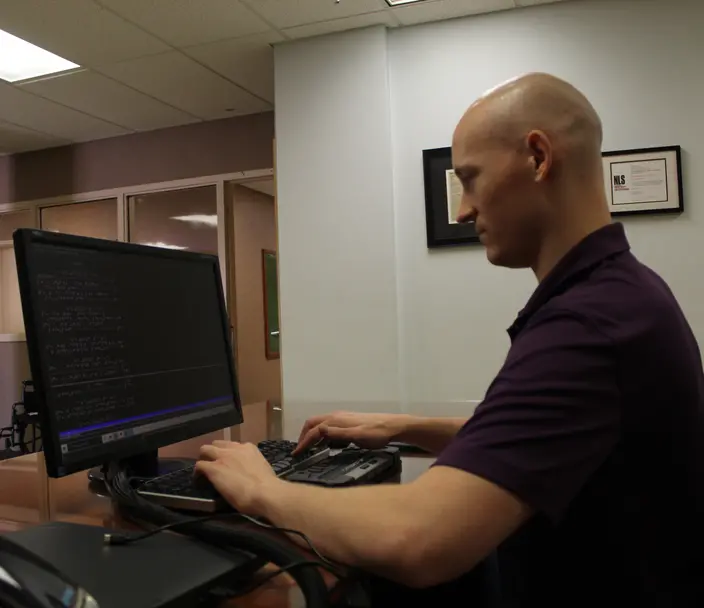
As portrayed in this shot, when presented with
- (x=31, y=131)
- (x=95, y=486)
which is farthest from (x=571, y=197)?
(x=31, y=131)

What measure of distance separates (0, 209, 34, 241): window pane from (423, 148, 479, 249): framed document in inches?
146

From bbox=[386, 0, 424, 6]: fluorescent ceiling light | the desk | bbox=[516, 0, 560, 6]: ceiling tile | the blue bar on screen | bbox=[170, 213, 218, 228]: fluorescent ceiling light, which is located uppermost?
bbox=[386, 0, 424, 6]: fluorescent ceiling light

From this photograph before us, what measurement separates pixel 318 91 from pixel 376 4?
0.55m

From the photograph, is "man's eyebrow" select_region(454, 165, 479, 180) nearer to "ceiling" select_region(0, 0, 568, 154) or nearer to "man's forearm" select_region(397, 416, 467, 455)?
"man's forearm" select_region(397, 416, 467, 455)

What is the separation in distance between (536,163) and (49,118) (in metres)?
4.60

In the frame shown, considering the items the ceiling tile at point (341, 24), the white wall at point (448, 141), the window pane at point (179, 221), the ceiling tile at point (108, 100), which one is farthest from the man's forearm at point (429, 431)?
the window pane at point (179, 221)

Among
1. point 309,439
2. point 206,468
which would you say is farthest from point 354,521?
point 309,439

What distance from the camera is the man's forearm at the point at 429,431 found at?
1280 mm

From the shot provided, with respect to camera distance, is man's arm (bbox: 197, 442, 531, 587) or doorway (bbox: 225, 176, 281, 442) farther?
doorway (bbox: 225, 176, 281, 442)

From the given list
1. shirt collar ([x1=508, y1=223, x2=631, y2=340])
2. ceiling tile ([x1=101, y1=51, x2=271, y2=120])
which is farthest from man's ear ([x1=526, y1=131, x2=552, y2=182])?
ceiling tile ([x1=101, y1=51, x2=271, y2=120])

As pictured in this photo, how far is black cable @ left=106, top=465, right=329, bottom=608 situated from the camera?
0.65 metres

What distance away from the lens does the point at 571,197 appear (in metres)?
0.87

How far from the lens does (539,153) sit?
0.86 m

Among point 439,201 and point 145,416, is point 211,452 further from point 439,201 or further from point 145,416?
point 439,201
